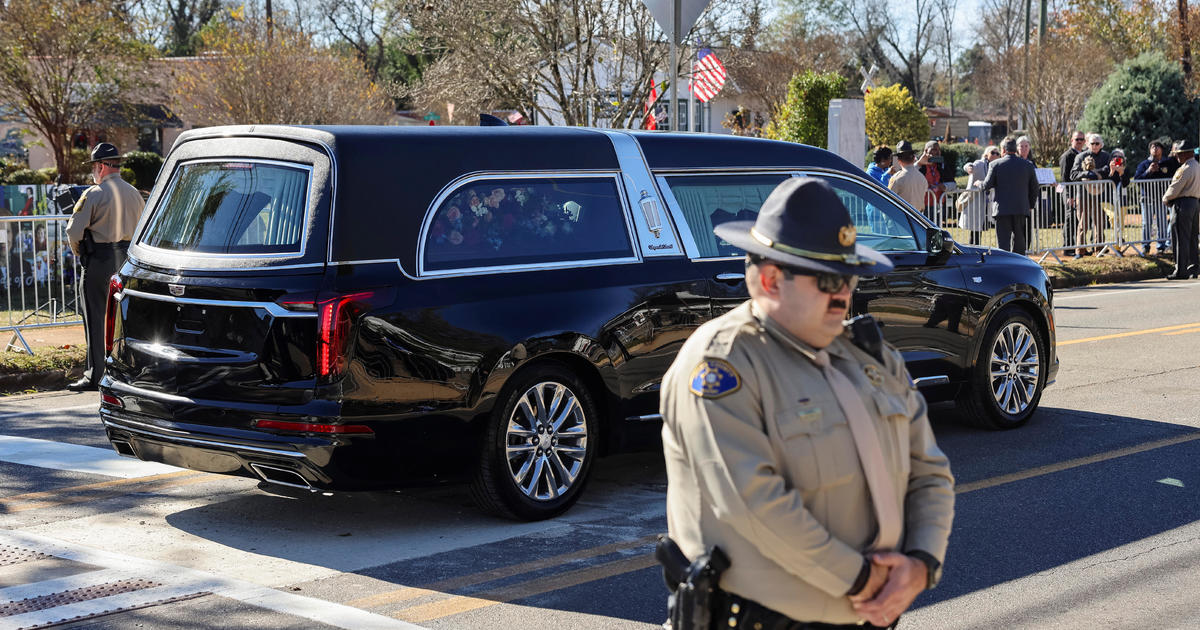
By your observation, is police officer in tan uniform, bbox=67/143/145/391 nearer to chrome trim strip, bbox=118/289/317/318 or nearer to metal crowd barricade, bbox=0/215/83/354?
metal crowd barricade, bbox=0/215/83/354

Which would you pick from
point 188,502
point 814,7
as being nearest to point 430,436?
point 188,502

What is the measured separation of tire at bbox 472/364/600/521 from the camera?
20.8ft

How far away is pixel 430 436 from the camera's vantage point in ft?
20.1

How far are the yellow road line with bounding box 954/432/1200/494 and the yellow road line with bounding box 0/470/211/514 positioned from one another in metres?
4.15

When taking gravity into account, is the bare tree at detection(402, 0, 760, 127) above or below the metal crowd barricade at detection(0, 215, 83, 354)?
above

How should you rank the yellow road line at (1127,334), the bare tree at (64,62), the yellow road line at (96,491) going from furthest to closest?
1. the bare tree at (64,62)
2. the yellow road line at (1127,334)
3. the yellow road line at (96,491)

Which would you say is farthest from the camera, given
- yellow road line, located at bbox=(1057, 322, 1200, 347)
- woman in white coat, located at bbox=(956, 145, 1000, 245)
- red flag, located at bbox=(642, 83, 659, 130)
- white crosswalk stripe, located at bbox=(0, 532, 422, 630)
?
red flag, located at bbox=(642, 83, 659, 130)

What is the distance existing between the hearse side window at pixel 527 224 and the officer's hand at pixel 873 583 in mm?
3776

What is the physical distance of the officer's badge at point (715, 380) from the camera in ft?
9.04

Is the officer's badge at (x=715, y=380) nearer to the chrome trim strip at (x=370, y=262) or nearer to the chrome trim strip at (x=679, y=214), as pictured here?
the chrome trim strip at (x=370, y=262)

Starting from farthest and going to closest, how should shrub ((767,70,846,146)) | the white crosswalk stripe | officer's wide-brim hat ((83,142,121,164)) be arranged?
shrub ((767,70,846,146)), officer's wide-brim hat ((83,142,121,164)), the white crosswalk stripe

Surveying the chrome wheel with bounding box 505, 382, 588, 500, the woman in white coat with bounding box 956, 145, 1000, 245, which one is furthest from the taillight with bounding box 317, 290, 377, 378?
the woman in white coat with bounding box 956, 145, 1000, 245

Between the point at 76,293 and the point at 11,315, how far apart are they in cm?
65

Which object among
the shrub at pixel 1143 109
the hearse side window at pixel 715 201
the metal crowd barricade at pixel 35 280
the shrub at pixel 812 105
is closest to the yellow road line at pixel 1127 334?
the hearse side window at pixel 715 201
